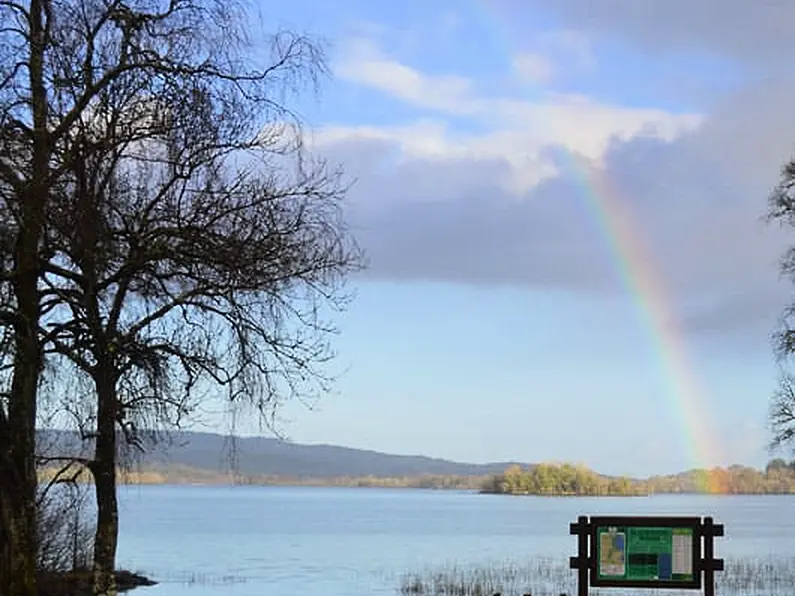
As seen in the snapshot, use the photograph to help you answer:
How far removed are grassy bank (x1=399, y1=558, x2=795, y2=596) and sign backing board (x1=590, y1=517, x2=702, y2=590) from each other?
1294cm

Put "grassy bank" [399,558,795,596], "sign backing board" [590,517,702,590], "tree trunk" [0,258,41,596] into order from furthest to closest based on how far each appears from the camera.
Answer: "grassy bank" [399,558,795,596] → "sign backing board" [590,517,702,590] → "tree trunk" [0,258,41,596]

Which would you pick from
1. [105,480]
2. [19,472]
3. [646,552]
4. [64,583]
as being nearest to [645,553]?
[646,552]

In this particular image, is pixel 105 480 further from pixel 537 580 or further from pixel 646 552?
pixel 537 580

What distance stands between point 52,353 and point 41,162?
2.45 m

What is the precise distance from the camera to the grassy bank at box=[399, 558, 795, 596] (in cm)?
2981

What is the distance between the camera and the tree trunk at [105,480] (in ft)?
43.5

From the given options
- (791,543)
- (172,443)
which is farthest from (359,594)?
(791,543)

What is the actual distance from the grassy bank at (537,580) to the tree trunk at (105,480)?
14.8 m

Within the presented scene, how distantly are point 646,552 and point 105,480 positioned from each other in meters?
6.21

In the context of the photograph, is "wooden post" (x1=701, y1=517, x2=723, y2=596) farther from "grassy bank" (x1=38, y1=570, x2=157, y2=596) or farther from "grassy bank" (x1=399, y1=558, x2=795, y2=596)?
"grassy bank" (x1=399, y1=558, x2=795, y2=596)

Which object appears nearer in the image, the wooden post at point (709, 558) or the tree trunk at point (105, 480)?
the tree trunk at point (105, 480)

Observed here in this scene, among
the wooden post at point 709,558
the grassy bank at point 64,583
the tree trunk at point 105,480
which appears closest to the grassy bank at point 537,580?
the grassy bank at point 64,583

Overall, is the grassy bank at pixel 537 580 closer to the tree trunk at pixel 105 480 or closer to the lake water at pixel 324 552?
the lake water at pixel 324 552

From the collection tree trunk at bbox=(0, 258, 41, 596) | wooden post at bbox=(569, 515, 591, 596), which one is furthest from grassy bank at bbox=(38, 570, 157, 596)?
wooden post at bbox=(569, 515, 591, 596)
